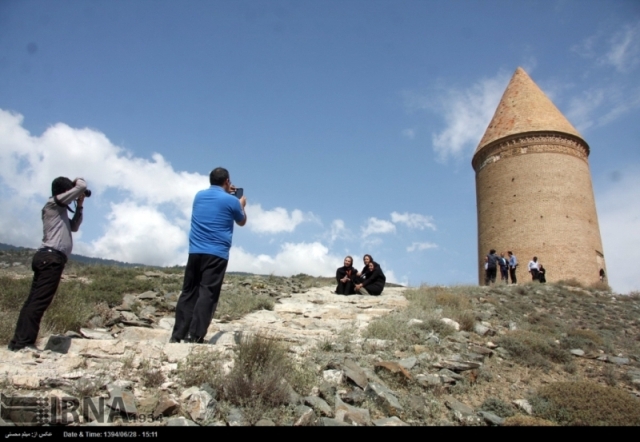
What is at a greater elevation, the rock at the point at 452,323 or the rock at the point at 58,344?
the rock at the point at 452,323

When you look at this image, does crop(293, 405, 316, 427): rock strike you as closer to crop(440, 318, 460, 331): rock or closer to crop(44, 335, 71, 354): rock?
crop(44, 335, 71, 354): rock

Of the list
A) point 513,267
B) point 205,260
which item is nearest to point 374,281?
point 205,260

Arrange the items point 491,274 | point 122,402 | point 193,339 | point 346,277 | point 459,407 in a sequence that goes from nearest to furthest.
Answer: point 122,402 → point 459,407 → point 193,339 → point 346,277 → point 491,274

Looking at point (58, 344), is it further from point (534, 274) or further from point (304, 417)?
point (534, 274)

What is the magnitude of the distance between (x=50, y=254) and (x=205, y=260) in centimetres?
140

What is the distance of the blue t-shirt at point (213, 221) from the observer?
182 inches

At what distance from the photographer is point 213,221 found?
15.3 feet

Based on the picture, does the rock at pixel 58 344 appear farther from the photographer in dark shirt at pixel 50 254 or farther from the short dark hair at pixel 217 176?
the short dark hair at pixel 217 176

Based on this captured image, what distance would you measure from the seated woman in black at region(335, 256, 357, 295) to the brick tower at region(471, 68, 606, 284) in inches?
448

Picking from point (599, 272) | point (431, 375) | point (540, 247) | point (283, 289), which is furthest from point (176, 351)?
point (599, 272)

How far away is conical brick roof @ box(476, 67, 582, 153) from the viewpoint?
21000mm

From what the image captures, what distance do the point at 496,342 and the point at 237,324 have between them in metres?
3.78

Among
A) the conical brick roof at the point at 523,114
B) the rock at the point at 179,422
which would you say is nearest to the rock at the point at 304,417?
the rock at the point at 179,422

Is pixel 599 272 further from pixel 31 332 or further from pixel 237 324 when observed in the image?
pixel 31 332
